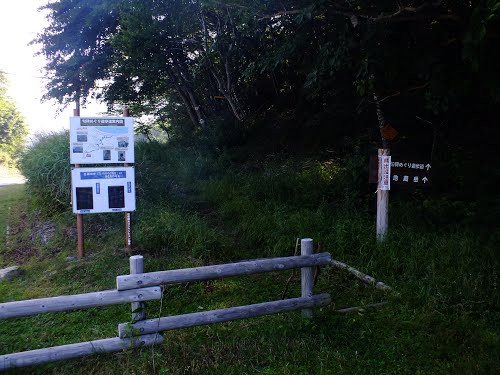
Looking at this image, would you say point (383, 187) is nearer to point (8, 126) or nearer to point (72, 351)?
point (72, 351)

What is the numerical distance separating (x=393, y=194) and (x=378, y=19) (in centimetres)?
330

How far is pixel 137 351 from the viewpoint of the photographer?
12.0 ft

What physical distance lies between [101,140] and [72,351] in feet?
12.2

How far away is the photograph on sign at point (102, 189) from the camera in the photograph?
20.7 ft

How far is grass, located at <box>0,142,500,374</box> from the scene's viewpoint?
3.59 meters

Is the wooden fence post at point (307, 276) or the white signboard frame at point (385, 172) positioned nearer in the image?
the wooden fence post at point (307, 276)

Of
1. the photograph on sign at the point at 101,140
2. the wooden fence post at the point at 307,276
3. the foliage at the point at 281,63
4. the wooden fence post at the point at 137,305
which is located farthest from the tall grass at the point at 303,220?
the wooden fence post at the point at 137,305

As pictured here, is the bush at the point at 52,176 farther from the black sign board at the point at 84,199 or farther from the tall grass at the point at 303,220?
the black sign board at the point at 84,199

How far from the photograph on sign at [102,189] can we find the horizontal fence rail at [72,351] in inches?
126

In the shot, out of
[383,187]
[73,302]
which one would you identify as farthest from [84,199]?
[383,187]

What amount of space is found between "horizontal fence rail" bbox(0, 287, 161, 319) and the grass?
484mm

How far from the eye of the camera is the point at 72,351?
342 centimetres

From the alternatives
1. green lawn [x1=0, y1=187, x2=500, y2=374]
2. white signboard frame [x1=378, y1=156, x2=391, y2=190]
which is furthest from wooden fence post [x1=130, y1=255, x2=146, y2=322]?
white signboard frame [x1=378, y1=156, x2=391, y2=190]

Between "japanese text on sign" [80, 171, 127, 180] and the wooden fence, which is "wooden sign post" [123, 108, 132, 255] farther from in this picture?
the wooden fence
